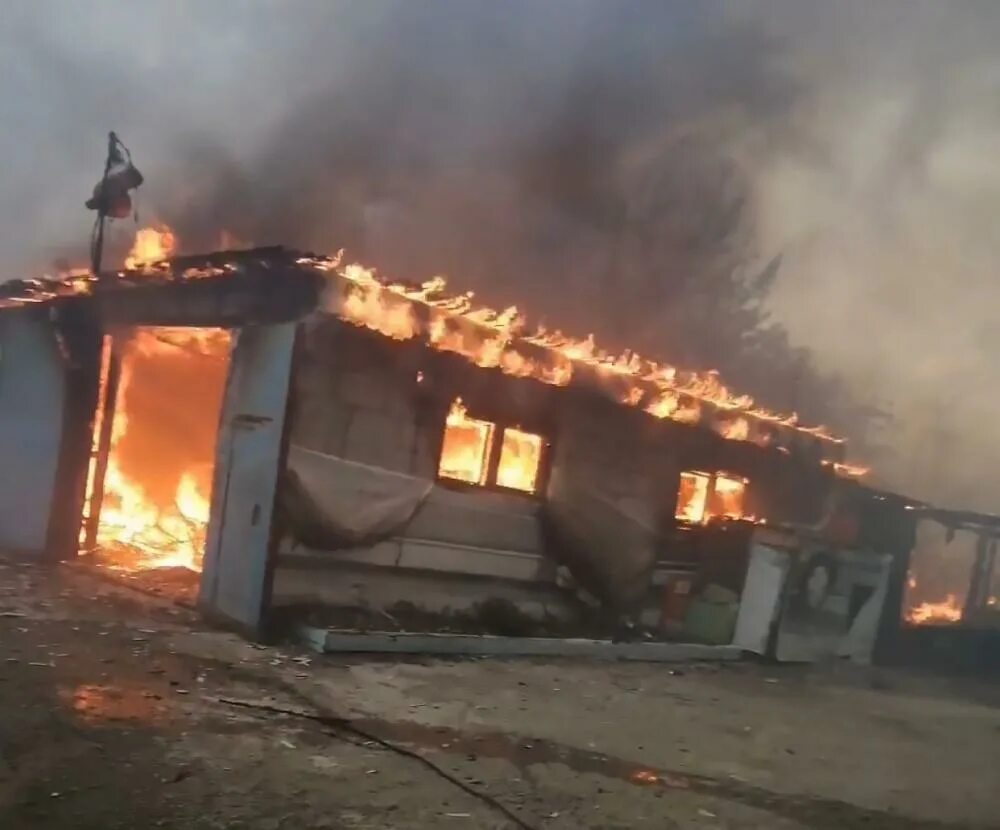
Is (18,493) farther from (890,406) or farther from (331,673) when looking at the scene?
(890,406)

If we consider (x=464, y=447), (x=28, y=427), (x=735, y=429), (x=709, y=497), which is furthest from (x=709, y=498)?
(x=28, y=427)

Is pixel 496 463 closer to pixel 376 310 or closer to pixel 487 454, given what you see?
pixel 487 454

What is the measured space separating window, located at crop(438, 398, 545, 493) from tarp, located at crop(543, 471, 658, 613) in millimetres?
380

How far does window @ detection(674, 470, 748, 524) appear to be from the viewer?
13875mm

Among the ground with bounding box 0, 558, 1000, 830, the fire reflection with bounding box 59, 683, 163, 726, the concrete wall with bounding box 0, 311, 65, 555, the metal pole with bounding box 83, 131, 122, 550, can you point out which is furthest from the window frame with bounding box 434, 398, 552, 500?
the concrete wall with bounding box 0, 311, 65, 555

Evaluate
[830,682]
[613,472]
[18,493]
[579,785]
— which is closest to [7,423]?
[18,493]

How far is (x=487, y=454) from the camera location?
11172 mm

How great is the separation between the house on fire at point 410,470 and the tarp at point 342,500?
0.03 meters

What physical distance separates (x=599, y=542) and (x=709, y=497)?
9.44 ft

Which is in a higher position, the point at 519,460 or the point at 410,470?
the point at 519,460

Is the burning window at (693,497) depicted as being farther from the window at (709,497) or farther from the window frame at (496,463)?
the window frame at (496,463)

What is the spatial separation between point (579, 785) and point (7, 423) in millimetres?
10190

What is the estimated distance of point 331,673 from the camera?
7887 millimetres

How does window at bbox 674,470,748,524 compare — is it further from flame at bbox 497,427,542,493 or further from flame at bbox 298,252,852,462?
flame at bbox 497,427,542,493
